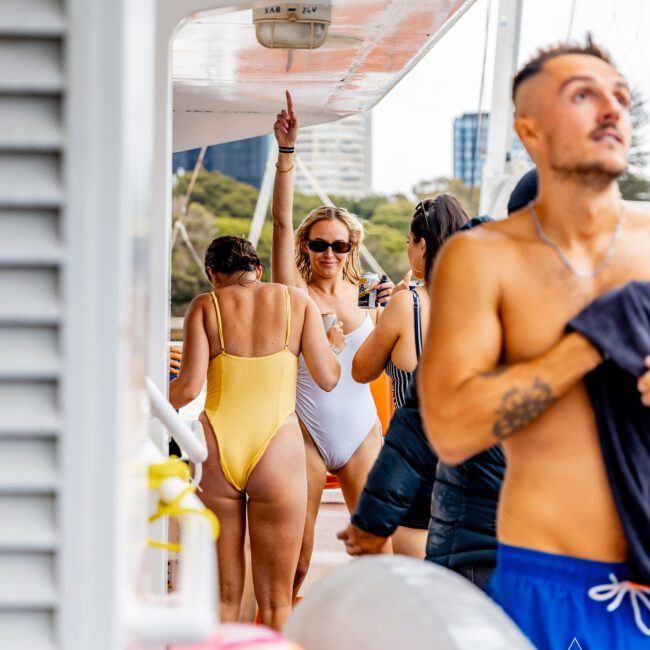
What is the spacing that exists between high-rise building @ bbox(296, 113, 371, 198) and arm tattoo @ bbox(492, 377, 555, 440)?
41.1m

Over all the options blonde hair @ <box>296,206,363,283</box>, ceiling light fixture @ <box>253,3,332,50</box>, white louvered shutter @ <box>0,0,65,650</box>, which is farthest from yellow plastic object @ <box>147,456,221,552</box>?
blonde hair @ <box>296,206,363,283</box>

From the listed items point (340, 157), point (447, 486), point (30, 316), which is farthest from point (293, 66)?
point (340, 157)

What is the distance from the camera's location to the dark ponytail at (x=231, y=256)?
4.42 meters

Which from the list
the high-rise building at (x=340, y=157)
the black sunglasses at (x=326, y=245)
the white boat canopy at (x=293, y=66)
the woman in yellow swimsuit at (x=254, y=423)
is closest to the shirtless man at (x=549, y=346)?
the white boat canopy at (x=293, y=66)

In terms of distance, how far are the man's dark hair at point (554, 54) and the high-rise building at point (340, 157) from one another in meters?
40.8

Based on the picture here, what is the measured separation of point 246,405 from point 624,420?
2.50 m

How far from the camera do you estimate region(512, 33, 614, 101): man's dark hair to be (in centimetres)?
197

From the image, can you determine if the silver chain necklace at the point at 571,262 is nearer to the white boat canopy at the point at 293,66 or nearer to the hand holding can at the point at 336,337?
the white boat canopy at the point at 293,66

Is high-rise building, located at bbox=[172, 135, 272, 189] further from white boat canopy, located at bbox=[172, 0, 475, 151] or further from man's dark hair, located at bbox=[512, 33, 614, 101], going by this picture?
man's dark hair, located at bbox=[512, 33, 614, 101]

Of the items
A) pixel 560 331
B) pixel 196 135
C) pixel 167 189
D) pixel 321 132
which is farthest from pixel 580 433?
pixel 321 132

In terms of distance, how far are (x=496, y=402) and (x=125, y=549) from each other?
2.75ft

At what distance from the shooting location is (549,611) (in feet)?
6.47

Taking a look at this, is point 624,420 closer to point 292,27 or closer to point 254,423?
point 254,423

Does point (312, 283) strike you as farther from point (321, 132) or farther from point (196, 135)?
point (321, 132)
